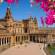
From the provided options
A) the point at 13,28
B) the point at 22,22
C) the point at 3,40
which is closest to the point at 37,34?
the point at 22,22

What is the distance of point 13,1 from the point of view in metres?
1.54

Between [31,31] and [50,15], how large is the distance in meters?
30.7

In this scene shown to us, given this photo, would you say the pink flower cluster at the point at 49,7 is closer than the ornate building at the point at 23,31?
Yes

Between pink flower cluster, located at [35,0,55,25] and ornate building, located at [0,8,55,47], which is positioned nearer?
pink flower cluster, located at [35,0,55,25]

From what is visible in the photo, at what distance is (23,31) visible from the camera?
103ft

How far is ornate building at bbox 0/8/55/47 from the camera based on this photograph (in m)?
25.9

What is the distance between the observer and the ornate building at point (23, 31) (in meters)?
25.9

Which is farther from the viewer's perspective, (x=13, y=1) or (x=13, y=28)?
(x=13, y=28)

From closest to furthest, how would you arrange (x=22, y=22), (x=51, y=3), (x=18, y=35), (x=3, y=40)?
(x=51, y=3) < (x=3, y=40) < (x=18, y=35) < (x=22, y=22)

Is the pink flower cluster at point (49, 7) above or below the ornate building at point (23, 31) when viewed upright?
above

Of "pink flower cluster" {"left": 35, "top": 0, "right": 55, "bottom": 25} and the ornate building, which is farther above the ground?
"pink flower cluster" {"left": 35, "top": 0, "right": 55, "bottom": 25}

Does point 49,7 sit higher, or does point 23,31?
point 49,7

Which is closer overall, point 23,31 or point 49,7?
point 49,7

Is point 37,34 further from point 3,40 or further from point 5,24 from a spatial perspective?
point 3,40
